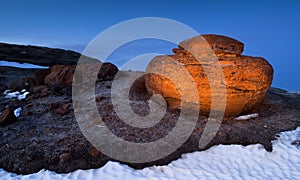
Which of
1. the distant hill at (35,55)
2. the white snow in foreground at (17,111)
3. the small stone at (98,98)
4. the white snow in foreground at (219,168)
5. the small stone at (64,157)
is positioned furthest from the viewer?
the distant hill at (35,55)

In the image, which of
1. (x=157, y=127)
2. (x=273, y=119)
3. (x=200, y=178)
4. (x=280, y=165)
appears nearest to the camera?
(x=200, y=178)

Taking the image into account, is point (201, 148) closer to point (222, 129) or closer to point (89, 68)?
point (222, 129)

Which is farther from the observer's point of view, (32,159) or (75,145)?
(75,145)

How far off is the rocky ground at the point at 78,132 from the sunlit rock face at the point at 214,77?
543 mm

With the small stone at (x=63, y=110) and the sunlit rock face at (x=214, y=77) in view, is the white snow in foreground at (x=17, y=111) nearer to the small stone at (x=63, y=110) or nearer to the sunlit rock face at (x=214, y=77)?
the small stone at (x=63, y=110)

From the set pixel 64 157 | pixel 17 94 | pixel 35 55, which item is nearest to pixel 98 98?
pixel 64 157

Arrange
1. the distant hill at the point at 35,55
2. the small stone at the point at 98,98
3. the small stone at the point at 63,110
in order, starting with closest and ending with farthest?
the small stone at the point at 63,110 < the small stone at the point at 98,98 < the distant hill at the point at 35,55

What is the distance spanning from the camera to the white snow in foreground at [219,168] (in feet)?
12.9

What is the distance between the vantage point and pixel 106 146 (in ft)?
15.5

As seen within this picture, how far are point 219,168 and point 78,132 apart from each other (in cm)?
357

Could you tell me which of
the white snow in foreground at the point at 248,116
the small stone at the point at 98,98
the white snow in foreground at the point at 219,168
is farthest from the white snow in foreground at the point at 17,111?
the white snow in foreground at the point at 248,116

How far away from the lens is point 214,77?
5.98 meters

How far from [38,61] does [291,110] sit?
22787 mm

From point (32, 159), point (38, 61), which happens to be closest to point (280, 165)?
point (32, 159)
